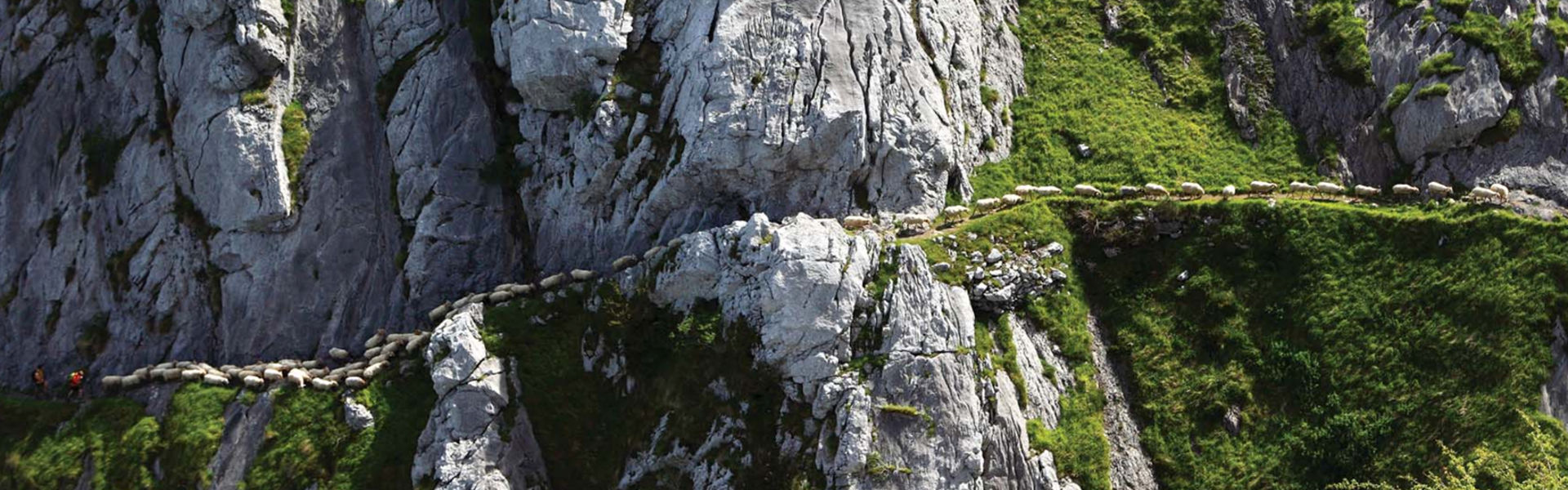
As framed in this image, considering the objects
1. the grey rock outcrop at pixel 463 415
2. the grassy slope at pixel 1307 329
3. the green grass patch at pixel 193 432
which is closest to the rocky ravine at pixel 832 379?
the grey rock outcrop at pixel 463 415

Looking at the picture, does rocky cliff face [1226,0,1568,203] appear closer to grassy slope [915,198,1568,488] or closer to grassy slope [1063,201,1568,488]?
grassy slope [915,198,1568,488]

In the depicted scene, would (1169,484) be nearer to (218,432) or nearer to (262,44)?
(218,432)

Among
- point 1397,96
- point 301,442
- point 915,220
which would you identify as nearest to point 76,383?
point 301,442

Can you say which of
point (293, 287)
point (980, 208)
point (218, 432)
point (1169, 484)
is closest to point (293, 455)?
point (218, 432)

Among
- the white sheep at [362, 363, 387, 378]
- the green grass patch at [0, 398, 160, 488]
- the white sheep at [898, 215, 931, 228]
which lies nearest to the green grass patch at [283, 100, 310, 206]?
the white sheep at [362, 363, 387, 378]

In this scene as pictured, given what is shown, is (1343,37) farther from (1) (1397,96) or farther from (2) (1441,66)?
(2) (1441,66)

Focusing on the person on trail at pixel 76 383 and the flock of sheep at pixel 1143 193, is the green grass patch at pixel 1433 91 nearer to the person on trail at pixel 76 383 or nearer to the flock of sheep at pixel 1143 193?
the flock of sheep at pixel 1143 193
